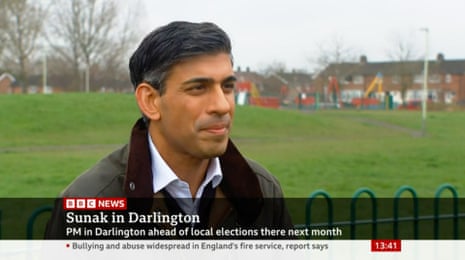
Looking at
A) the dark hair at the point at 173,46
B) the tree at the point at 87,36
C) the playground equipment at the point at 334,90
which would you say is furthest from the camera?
the playground equipment at the point at 334,90

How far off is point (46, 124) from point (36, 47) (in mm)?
24504

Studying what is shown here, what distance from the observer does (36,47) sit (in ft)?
163

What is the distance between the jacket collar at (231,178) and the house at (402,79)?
50.3 meters

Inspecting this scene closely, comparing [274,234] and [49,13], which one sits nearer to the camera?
[274,234]

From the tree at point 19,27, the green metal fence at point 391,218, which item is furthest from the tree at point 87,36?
the green metal fence at point 391,218

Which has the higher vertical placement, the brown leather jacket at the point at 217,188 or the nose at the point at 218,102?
the nose at the point at 218,102

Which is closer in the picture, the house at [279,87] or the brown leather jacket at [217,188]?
the brown leather jacket at [217,188]

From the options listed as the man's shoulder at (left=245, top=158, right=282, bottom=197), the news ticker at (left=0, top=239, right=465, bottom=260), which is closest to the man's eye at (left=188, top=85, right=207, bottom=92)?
the man's shoulder at (left=245, top=158, right=282, bottom=197)

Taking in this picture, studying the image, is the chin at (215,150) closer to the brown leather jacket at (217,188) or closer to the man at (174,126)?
the man at (174,126)

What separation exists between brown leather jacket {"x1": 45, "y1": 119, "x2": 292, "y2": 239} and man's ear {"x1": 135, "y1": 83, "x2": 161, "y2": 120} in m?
0.11

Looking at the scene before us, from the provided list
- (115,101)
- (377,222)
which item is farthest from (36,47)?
(377,222)

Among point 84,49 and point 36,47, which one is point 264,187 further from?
point 36,47

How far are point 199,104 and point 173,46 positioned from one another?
0.62 ft

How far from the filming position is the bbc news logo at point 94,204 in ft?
6.73
